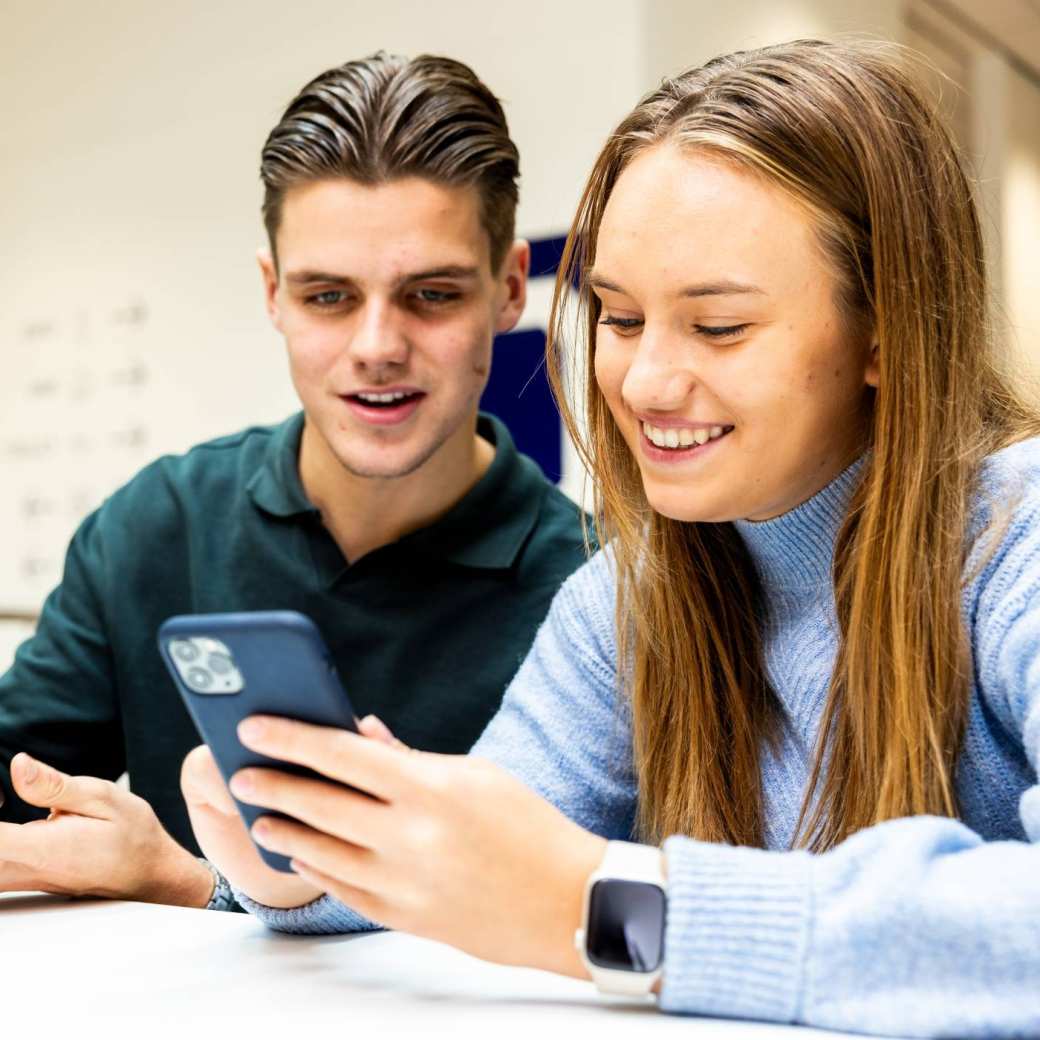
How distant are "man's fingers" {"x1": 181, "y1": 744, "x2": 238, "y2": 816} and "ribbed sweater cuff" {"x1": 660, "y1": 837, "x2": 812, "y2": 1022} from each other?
35cm

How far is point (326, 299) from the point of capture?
1.61 m

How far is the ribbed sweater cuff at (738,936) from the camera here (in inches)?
29.7

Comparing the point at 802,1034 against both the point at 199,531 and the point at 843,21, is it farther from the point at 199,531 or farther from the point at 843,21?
the point at 843,21

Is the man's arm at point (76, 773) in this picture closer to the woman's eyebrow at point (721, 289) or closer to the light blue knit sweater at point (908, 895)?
the light blue knit sweater at point (908, 895)

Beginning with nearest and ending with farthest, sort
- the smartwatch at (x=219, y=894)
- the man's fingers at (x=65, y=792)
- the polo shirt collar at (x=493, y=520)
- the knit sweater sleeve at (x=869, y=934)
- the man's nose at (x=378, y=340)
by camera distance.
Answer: the knit sweater sleeve at (x=869, y=934)
the man's fingers at (x=65, y=792)
the smartwatch at (x=219, y=894)
the man's nose at (x=378, y=340)
the polo shirt collar at (x=493, y=520)

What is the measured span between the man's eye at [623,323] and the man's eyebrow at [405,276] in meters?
0.52

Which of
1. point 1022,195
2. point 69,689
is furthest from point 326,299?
point 1022,195

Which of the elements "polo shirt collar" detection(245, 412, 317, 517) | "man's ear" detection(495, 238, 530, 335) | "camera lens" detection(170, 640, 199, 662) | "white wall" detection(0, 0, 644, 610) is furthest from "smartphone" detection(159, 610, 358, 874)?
"white wall" detection(0, 0, 644, 610)

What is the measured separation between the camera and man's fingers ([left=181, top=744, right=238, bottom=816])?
3.14 ft

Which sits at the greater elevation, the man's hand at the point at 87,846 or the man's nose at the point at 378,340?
the man's nose at the point at 378,340

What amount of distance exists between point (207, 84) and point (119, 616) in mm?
2076

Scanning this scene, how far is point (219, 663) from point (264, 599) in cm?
91

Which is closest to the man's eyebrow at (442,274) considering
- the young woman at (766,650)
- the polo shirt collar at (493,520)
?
the polo shirt collar at (493,520)

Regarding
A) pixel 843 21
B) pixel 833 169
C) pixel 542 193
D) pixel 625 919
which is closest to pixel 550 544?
pixel 833 169
